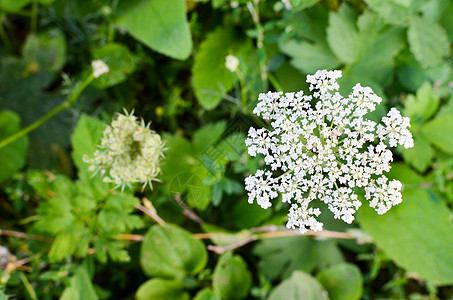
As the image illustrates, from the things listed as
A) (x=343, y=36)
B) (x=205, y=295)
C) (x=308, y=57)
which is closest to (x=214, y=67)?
(x=308, y=57)

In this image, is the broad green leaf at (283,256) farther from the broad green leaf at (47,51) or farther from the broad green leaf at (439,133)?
the broad green leaf at (47,51)

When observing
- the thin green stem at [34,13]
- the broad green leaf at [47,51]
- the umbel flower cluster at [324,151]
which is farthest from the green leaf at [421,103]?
the thin green stem at [34,13]

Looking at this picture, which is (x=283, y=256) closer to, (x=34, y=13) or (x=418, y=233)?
(x=418, y=233)

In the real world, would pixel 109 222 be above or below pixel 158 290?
above

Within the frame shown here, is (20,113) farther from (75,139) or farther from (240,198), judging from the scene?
(240,198)

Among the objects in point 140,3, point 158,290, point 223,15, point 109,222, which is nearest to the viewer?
point 109,222

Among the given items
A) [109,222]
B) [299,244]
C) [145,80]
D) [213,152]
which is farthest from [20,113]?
[299,244]
